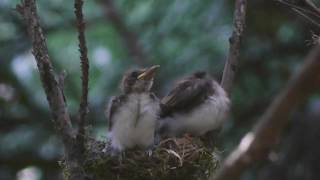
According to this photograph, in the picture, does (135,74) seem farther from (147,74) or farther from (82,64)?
(82,64)

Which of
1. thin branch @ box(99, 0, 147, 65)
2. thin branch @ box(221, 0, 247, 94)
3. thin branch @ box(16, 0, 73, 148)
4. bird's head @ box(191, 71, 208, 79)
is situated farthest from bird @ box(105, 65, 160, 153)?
thin branch @ box(99, 0, 147, 65)

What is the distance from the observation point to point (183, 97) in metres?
4.08

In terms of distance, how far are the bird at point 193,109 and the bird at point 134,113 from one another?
0.37m

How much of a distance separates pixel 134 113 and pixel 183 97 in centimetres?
56

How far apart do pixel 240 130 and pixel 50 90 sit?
3.17 meters

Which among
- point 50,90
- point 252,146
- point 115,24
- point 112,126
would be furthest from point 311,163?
point 252,146

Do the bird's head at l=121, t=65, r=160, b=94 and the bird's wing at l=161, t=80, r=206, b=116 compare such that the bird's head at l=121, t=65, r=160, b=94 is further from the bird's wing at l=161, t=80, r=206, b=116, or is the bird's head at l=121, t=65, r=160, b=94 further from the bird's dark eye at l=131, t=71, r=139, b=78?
the bird's wing at l=161, t=80, r=206, b=116

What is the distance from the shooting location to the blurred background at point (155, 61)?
6047mm

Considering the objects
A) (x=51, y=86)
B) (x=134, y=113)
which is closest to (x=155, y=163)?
(x=134, y=113)

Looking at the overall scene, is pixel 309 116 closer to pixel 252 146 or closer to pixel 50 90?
pixel 50 90

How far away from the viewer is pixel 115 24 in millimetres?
6426

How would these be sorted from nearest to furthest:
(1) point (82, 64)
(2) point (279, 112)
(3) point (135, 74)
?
1. (2) point (279, 112)
2. (1) point (82, 64)
3. (3) point (135, 74)

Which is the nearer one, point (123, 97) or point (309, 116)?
point (123, 97)

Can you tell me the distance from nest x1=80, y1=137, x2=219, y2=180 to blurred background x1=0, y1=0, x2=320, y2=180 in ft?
7.19
